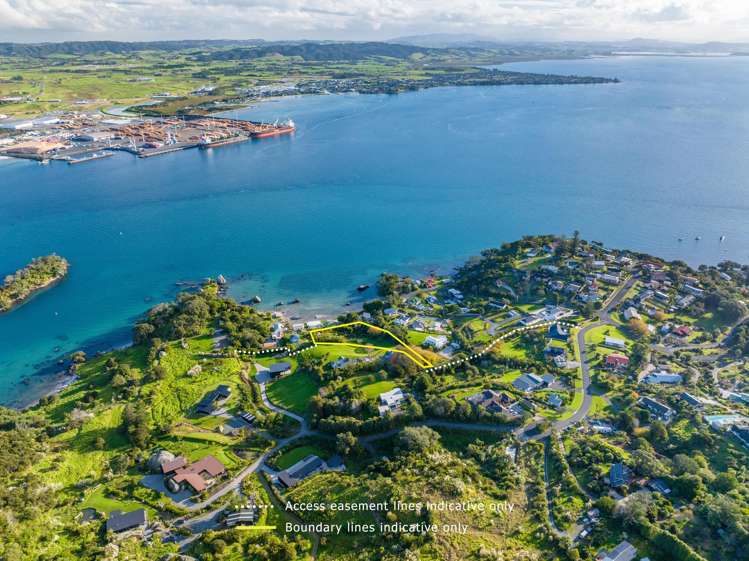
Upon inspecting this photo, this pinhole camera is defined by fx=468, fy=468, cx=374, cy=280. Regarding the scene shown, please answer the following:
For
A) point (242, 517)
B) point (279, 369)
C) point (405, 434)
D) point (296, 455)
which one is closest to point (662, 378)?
point (405, 434)

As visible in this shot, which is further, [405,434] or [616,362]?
[616,362]

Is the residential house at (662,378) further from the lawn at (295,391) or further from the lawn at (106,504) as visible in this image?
the lawn at (106,504)

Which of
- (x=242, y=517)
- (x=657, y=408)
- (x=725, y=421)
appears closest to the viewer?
(x=242, y=517)

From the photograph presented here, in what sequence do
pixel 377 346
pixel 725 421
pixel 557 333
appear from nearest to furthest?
pixel 725 421
pixel 377 346
pixel 557 333

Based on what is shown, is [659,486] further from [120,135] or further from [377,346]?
[120,135]

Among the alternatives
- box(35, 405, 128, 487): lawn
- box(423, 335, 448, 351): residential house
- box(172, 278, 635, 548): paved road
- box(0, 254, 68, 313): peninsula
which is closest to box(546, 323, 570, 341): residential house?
box(172, 278, 635, 548): paved road

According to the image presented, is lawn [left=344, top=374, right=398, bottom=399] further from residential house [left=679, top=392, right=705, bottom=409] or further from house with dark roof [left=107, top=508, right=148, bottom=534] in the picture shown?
residential house [left=679, top=392, right=705, bottom=409]
